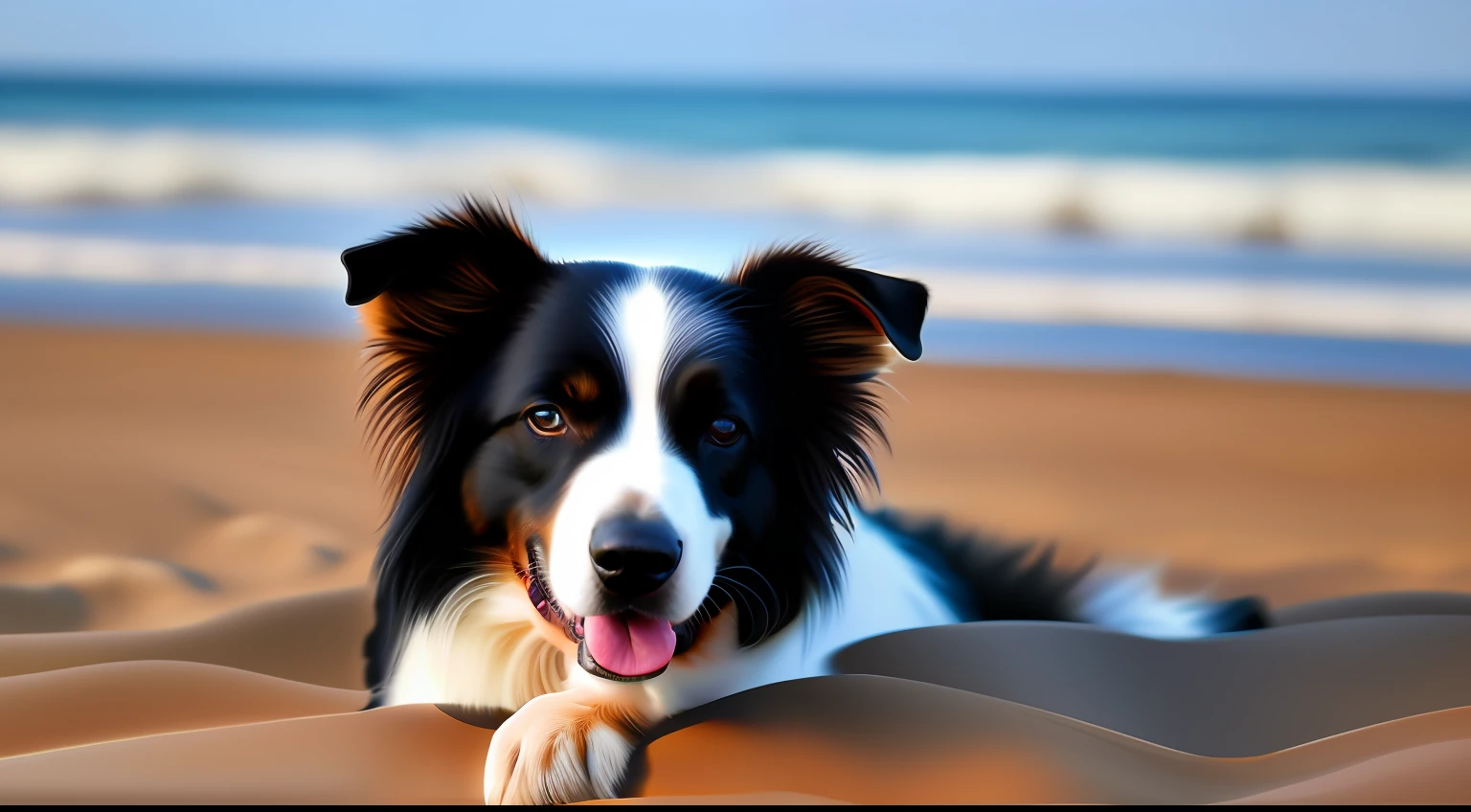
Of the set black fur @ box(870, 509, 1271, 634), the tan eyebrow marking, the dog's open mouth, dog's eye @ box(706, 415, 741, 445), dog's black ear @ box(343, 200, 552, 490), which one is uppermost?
dog's black ear @ box(343, 200, 552, 490)

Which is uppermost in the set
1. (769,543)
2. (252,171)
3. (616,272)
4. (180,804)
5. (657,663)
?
(252,171)

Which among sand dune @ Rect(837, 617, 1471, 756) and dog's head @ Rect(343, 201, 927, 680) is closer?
dog's head @ Rect(343, 201, 927, 680)

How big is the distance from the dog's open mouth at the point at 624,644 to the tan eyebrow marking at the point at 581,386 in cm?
32

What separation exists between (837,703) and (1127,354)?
4.19m

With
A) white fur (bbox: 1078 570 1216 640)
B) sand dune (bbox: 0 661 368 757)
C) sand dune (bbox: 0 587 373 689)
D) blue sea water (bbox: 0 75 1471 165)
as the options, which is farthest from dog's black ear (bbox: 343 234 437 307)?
blue sea water (bbox: 0 75 1471 165)

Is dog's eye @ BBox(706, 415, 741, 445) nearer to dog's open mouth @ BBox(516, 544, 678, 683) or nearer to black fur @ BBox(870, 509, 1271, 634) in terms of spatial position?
dog's open mouth @ BBox(516, 544, 678, 683)

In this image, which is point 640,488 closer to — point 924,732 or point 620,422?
point 620,422

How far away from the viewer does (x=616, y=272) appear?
2.18 metres

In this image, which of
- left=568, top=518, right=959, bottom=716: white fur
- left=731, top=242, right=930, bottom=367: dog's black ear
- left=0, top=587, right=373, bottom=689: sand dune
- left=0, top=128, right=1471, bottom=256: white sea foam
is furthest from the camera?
left=0, top=128, right=1471, bottom=256: white sea foam

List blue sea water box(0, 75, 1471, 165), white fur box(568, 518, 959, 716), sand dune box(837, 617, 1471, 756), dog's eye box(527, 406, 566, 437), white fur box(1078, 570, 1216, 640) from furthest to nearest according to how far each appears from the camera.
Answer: blue sea water box(0, 75, 1471, 165), white fur box(1078, 570, 1216, 640), sand dune box(837, 617, 1471, 756), white fur box(568, 518, 959, 716), dog's eye box(527, 406, 566, 437)

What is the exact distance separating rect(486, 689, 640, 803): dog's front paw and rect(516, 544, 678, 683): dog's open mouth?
0.29 ft

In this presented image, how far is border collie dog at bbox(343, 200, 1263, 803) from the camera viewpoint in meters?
1.89

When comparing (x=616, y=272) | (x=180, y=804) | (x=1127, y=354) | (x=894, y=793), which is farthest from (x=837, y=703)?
(x=1127, y=354)

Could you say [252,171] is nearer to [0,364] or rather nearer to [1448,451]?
[0,364]
